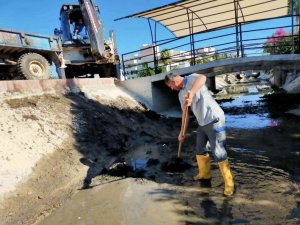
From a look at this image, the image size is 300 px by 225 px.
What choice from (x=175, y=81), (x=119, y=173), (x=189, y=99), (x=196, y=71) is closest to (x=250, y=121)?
(x=196, y=71)

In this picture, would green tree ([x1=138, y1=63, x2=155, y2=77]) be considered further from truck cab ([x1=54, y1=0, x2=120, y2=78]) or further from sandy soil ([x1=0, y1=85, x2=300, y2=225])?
sandy soil ([x1=0, y1=85, x2=300, y2=225])

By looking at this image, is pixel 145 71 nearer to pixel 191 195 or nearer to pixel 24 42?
pixel 24 42

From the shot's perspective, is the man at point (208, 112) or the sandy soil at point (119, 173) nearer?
the sandy soil at point (119, 173)

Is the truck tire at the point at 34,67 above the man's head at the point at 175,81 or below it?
above

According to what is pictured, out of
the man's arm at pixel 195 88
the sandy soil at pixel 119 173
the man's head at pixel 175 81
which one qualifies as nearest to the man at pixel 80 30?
the sandy soil at pixel 119 173

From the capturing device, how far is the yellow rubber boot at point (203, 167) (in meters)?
5.37

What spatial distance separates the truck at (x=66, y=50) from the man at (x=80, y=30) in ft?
0.14

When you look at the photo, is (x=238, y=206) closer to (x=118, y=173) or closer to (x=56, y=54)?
(x=118, y=173)

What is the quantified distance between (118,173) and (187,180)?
131 centimetres

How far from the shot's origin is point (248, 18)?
14969 millimetres

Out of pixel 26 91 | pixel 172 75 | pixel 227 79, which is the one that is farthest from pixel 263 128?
pixel 227 79

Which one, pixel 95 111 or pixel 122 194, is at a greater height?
pixel 95 111

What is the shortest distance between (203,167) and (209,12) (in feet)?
34.4

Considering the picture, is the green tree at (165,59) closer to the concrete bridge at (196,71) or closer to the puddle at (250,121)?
the concrete bridge at (196,71)
